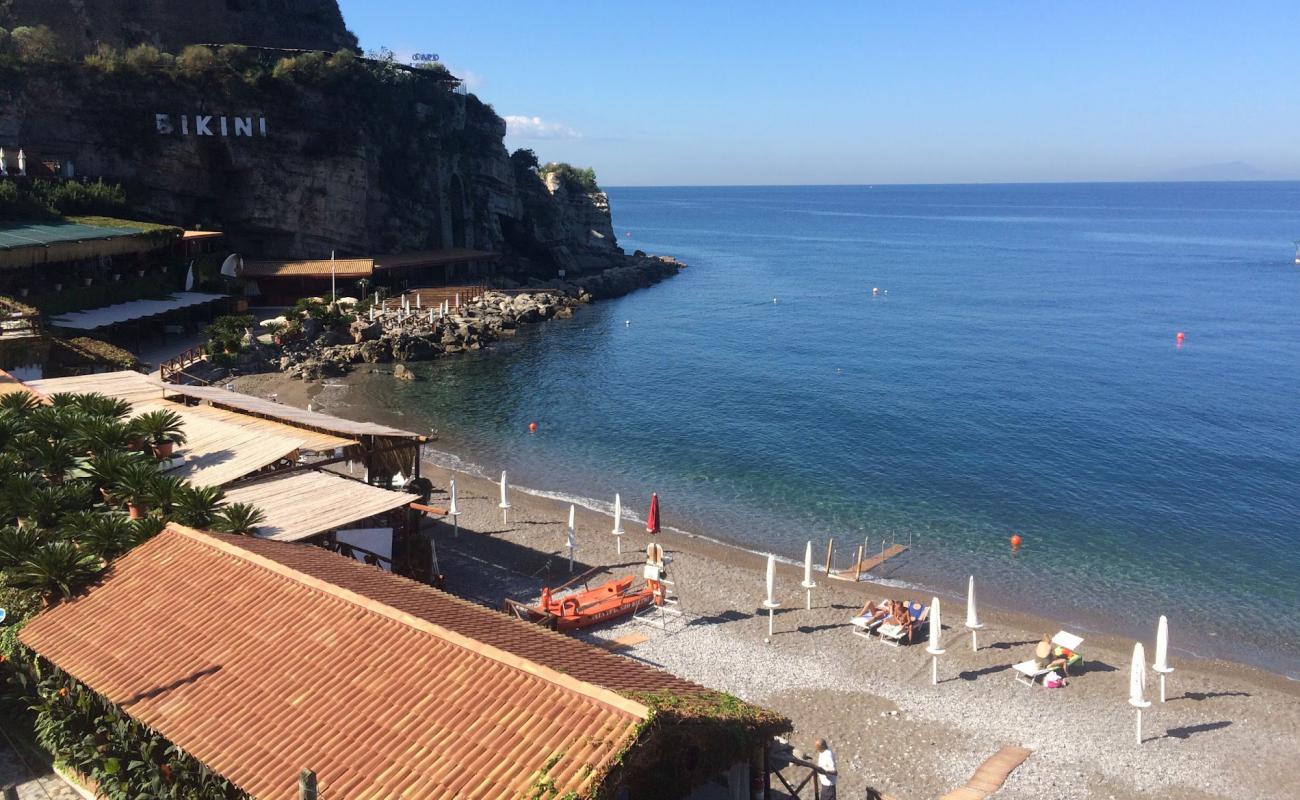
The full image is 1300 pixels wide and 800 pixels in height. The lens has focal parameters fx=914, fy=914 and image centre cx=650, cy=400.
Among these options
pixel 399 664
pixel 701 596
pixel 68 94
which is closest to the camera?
pixel 399 664

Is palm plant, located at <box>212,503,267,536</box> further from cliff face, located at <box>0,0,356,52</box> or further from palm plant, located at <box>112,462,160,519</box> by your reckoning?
cliff face, located at <box>0,0,356,52</box>

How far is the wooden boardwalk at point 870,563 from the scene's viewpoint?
23656 millimetres

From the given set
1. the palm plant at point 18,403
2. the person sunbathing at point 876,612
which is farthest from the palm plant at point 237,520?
the person sunbathing at point 876,612

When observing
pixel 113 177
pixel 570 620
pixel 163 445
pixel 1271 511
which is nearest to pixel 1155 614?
pixel 1271 511

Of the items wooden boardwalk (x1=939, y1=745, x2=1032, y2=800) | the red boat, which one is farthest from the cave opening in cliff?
wooden boardwalk (x1=939, y1=745, x2=1032, y2=800)

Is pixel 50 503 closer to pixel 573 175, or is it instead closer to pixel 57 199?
pixel 57 199

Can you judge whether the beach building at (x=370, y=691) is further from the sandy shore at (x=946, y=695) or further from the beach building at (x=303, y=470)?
the sandy shore at (x=946, y=695)

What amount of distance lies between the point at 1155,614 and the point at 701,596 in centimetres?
1095

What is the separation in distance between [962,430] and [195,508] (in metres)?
31.2

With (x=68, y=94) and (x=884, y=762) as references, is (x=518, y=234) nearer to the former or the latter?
(x=68, y=94)

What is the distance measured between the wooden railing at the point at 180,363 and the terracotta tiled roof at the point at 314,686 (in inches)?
824

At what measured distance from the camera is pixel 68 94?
5272cm

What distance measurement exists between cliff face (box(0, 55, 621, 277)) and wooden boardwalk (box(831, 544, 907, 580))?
4864 centimetres

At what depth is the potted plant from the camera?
1728cm
